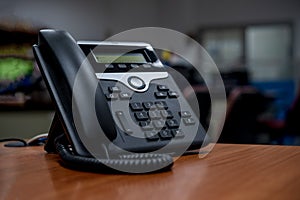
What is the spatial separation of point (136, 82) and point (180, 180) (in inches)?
7.4

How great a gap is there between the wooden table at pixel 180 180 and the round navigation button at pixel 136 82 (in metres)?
0.10

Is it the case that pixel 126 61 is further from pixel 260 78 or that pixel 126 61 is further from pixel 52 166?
pixel 260 78

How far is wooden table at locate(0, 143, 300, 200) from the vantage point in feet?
0.98

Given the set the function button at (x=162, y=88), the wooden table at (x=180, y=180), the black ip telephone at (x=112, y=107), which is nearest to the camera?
the wooden table at (x=180, y=180)

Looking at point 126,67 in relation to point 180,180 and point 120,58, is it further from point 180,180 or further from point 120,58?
point 180,180

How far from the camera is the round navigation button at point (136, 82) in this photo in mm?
502

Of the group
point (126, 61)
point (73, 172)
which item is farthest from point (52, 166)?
point (126, 61)

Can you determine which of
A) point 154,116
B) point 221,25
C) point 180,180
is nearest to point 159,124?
point 154,116

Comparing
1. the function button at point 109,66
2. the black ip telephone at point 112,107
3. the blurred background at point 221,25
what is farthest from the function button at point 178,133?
the blurred background at point 221,25

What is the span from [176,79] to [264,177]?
24 centimetres

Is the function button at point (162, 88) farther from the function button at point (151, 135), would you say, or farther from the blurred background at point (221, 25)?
the blurred background at point (221, 25)

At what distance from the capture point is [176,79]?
565 mm

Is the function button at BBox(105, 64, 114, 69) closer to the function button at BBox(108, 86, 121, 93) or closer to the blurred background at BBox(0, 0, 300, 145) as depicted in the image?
the function button at BBox(108, 86, 121, 93)

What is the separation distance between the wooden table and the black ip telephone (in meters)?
0.02
